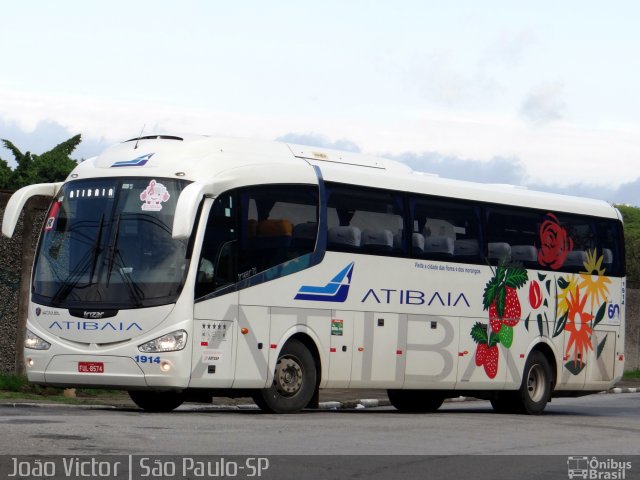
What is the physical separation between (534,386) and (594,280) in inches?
91.5

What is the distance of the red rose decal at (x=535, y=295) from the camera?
2130cm

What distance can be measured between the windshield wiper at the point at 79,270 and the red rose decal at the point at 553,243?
26.5 ft

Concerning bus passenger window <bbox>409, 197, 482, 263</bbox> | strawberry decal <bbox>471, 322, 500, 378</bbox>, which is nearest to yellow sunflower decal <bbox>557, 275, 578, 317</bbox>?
strawberry decal <bbox>471, 322, 500, 378</bbox>

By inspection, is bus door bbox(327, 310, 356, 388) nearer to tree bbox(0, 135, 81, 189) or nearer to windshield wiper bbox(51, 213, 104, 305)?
windshield wiper bbox(51, 213, 104, 305)

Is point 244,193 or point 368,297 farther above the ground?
point 244,193

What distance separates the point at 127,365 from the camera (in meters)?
16.1

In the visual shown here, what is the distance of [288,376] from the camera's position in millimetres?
17625

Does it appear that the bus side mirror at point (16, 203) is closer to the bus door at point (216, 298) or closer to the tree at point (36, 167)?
the bus door at point (216, 298)

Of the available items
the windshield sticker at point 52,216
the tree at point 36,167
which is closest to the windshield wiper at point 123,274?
the windshield sticker at point 52,216

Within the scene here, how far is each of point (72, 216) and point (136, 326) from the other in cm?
187
